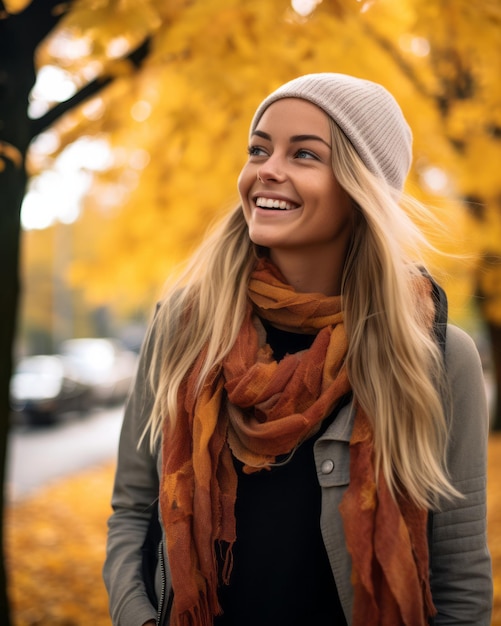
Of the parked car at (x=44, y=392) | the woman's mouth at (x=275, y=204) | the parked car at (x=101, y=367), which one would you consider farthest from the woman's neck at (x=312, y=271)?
the parked car at (x=101, y=367)

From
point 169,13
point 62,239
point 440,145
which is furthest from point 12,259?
point 62,239

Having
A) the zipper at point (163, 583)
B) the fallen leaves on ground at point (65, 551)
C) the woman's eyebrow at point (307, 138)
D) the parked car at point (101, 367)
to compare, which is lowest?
the fallen leaves on ground at point (65, 551)

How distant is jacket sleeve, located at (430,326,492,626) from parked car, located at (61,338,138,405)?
15821 mm

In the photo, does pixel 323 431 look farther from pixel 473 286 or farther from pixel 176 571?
pixel 473 286

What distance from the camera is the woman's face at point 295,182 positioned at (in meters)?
1.79

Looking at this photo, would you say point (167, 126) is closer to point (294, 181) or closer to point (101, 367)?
point (294, 181)

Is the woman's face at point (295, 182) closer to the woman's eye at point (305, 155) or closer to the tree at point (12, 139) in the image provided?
the woman's eye at point (305, 155)

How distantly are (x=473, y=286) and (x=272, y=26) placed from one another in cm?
640

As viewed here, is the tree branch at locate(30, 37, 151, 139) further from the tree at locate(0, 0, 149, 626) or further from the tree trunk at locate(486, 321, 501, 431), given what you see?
the tree trunk at locate(486, 321, 501, 431)

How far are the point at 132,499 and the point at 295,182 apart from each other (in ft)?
3.29

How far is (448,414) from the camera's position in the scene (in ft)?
5.64

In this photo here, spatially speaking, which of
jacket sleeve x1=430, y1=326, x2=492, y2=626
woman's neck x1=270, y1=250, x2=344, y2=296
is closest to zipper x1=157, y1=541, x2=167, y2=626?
jacket sleeve x1=430, y1=326, x2=492, y2=626

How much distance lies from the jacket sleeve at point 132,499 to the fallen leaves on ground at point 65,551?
2.81m

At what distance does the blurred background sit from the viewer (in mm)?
2939
